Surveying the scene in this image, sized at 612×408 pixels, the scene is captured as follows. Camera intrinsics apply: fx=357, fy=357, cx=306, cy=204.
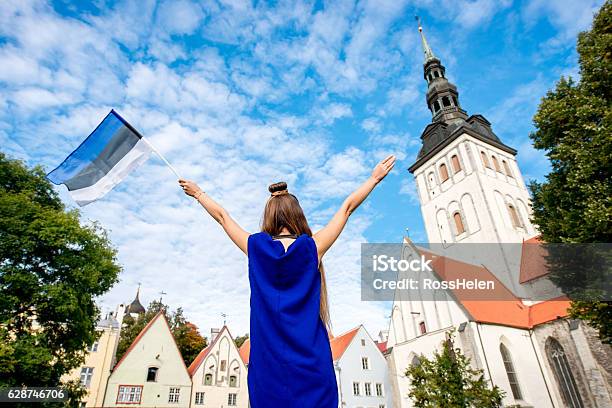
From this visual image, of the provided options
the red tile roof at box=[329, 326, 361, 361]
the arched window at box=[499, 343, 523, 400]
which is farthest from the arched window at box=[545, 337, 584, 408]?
the red tile roof at box=[329, 326, 361, 361]

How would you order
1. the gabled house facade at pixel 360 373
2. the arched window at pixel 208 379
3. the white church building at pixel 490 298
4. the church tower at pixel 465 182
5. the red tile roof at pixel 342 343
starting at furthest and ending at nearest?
the church tower at pixel 465 182
the red tile roof at pixel 342 343
the gabled house facade at pixel 360 373
the arched window at pixel 208 379
the white church building at pixel 490 298

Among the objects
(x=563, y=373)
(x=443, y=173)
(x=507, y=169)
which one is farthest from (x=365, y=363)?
(x=507, y=169)

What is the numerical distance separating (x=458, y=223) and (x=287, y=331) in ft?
136

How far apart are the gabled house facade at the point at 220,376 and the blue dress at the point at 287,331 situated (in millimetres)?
33693

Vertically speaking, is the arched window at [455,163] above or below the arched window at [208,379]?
above

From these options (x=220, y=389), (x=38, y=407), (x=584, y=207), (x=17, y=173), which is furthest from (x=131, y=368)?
(x=584, y=207)

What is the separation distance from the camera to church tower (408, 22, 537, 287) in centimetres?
3672

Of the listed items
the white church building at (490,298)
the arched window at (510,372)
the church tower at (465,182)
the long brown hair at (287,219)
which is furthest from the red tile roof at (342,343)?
the long brown hair at (287,219)

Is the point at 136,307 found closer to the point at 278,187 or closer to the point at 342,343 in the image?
A: the point at 342,343

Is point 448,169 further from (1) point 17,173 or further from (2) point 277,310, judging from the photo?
(2) point 277,310

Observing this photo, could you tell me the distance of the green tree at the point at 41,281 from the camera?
15.1 meters

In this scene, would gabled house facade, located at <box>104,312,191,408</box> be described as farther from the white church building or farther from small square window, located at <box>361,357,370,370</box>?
the white church building

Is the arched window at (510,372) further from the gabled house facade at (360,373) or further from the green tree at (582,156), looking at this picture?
the green tree at (582,156)

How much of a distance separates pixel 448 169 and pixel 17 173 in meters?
40.3
